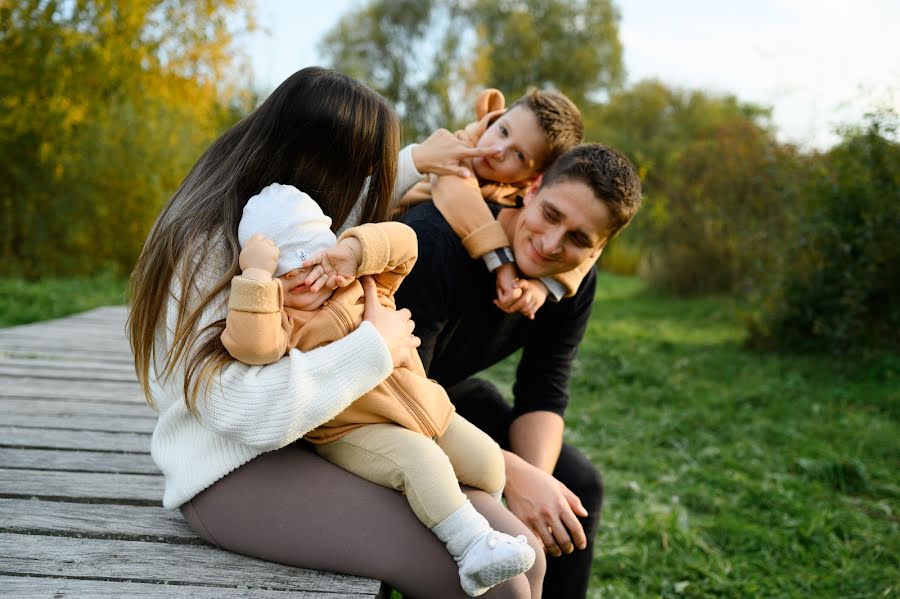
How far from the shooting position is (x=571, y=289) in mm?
2512

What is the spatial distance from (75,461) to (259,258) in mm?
1205

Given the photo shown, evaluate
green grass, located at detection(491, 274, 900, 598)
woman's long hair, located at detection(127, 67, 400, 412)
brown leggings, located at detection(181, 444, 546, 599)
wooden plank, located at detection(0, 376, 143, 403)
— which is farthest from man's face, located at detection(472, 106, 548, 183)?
wooden plank, located at detection(0, 376, 143, 403)

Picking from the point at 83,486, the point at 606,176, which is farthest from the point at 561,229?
the point at 83,486

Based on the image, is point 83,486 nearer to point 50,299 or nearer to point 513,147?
point 513,147

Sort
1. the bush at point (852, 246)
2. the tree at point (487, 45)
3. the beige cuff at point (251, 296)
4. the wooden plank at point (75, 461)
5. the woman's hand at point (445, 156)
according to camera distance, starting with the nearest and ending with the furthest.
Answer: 1. the beige cuff at point (251, 296)
2. the wooden plank at point (75, 461)
3. the woman's hand at point (445, 156)
4. the bush at point (852, 246)
5. the tree at point (487, 45)

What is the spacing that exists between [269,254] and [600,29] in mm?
28471

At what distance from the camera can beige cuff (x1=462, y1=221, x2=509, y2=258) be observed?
2.37 metres

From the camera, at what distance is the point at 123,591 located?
63.0 inches

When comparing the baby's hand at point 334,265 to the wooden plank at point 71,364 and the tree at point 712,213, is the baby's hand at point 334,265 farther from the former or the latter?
the tree at point 712,213

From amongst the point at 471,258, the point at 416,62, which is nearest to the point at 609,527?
the point at 471,258

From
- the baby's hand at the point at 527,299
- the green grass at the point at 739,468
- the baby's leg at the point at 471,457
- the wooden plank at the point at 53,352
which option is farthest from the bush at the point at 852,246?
the baby's leg at the point at 471,457

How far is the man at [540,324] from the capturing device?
2.25m

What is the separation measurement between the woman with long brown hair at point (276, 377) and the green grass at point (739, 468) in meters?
1.67

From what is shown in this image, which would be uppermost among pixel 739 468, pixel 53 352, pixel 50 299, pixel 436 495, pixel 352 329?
pixel 352 329
